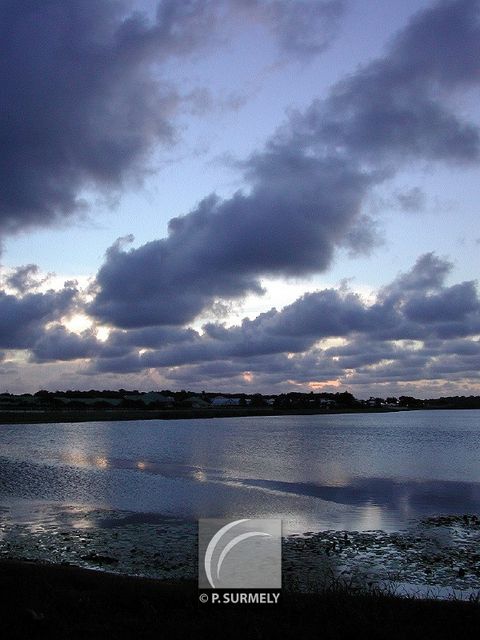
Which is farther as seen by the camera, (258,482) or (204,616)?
(258,482)

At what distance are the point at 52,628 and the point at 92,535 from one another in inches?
637

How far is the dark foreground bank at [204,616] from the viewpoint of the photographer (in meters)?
10.3

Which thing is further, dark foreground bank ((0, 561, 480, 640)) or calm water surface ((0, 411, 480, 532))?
calm water surface ((0, 411, 480, 532))

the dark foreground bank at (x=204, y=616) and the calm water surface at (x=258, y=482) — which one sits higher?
the dark foreground bank at (x=204, y=616)

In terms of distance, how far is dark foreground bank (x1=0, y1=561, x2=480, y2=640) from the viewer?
10.3m

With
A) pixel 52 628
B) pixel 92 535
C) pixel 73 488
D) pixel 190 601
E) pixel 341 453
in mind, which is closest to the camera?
pixel 52 628

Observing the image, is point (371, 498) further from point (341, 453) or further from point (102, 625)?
point (341, 453)

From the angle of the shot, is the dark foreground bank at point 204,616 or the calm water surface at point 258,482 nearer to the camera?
the dark foreground bank at point 204,616

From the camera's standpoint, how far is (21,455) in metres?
67.5

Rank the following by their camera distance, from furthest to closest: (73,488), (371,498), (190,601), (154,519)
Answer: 1. (73,488)
2. (371,498)
3. (154,519)
4. (190,601)

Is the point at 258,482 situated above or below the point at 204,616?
below

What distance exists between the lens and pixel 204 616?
37.1ft

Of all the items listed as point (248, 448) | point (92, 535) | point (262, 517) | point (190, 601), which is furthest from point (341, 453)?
point (190, 601)

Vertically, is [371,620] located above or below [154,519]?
above
